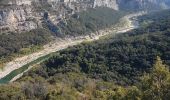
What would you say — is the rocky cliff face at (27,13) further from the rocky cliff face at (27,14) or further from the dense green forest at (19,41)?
the dense green forest at (19,41)

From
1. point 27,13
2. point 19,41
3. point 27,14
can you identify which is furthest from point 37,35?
point 27,13

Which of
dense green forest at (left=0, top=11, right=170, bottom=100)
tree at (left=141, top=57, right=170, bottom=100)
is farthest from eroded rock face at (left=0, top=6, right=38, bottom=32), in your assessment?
tree at (left=141, top=57, right=170, bottom=100)

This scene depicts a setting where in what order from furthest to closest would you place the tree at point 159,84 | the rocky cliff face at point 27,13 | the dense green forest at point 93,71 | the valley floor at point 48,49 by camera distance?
the rocky cliff face at point 27,13, the valley floor at point 48,49, the dense green forest at point 93,71, the tree at point 159,84

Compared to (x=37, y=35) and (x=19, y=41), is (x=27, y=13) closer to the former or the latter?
(x=37, y=35)

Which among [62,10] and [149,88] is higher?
[149,88]

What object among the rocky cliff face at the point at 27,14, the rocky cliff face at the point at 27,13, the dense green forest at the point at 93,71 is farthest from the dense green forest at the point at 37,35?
the dense green forest at the point at 93,71

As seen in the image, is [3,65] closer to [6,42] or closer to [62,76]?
[6,42]

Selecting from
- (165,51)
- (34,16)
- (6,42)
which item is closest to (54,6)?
(34,16)

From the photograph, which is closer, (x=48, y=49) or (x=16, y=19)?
(x=48, y=49)

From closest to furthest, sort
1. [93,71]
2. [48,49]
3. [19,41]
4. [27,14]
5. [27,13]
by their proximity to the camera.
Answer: [93,71], [48,49], [19,41], [27,14], [27,13]
